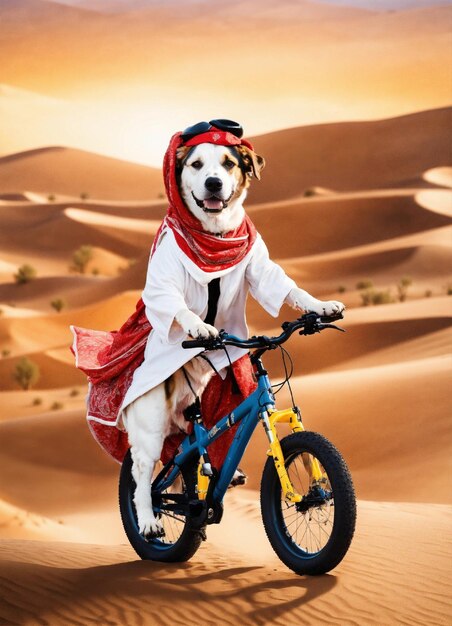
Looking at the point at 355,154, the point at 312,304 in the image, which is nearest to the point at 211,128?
Answer: the point at 312,304


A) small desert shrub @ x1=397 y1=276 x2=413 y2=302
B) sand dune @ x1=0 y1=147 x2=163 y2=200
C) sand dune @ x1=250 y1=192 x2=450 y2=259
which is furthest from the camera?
sand dune @ x1=0 y1=147 x2=163 y2=200

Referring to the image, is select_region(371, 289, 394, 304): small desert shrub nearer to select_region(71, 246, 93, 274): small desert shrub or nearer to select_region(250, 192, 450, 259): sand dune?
select_region(250, 192, 450, 259): sand dune

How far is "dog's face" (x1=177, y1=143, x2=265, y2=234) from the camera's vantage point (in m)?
6.41

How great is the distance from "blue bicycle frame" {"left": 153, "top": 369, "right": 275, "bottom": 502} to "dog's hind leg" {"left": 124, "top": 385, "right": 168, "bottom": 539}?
164mm

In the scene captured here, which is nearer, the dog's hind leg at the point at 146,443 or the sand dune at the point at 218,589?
the sand dune at the point at 218,589

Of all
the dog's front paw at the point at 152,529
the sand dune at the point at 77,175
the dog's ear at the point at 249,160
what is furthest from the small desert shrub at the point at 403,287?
the sand dune at the point at 77,175

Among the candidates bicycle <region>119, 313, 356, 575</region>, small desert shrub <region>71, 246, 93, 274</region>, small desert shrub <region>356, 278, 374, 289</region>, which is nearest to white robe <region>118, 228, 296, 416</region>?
bicycle <region>119, 313, 356, 575</region>

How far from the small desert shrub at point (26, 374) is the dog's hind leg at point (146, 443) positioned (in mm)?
19120

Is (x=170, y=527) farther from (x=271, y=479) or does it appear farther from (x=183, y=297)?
(x=183, y=297)

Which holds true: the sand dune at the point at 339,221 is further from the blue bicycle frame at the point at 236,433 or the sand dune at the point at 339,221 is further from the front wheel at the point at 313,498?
the front wheel at the point at 313,498

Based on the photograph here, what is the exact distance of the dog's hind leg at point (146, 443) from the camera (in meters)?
6.86

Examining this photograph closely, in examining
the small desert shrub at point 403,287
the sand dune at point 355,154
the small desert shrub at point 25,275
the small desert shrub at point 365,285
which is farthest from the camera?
the sand dune at point 355,154

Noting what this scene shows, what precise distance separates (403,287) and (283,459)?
25.3 metres

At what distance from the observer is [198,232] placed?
21.5ft
